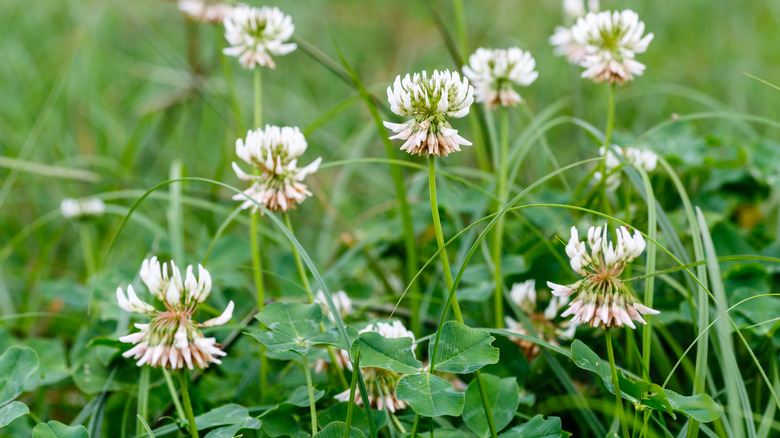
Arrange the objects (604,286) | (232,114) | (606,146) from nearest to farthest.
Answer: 1. (604,286)
2. (606,146)
3. (232,114)

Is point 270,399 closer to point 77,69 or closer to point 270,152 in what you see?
point 270,152

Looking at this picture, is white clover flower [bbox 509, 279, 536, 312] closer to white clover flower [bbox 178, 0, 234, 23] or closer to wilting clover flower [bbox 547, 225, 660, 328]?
wilting clover flower [bbox 547, 225, 660, 328]

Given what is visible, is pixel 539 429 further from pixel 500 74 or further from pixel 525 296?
pixel 500 74

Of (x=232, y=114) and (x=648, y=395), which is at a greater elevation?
(x=232, y=114)

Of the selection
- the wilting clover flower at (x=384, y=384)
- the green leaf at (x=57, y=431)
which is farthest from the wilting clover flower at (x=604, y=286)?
the green leaf at (x=57, y=431)

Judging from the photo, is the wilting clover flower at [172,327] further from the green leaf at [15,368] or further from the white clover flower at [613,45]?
the white clover flower at [613,45]

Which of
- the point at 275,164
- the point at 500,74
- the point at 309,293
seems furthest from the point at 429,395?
the point at 500,74

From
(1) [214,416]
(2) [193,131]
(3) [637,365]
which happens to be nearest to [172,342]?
(1) [214,416]
